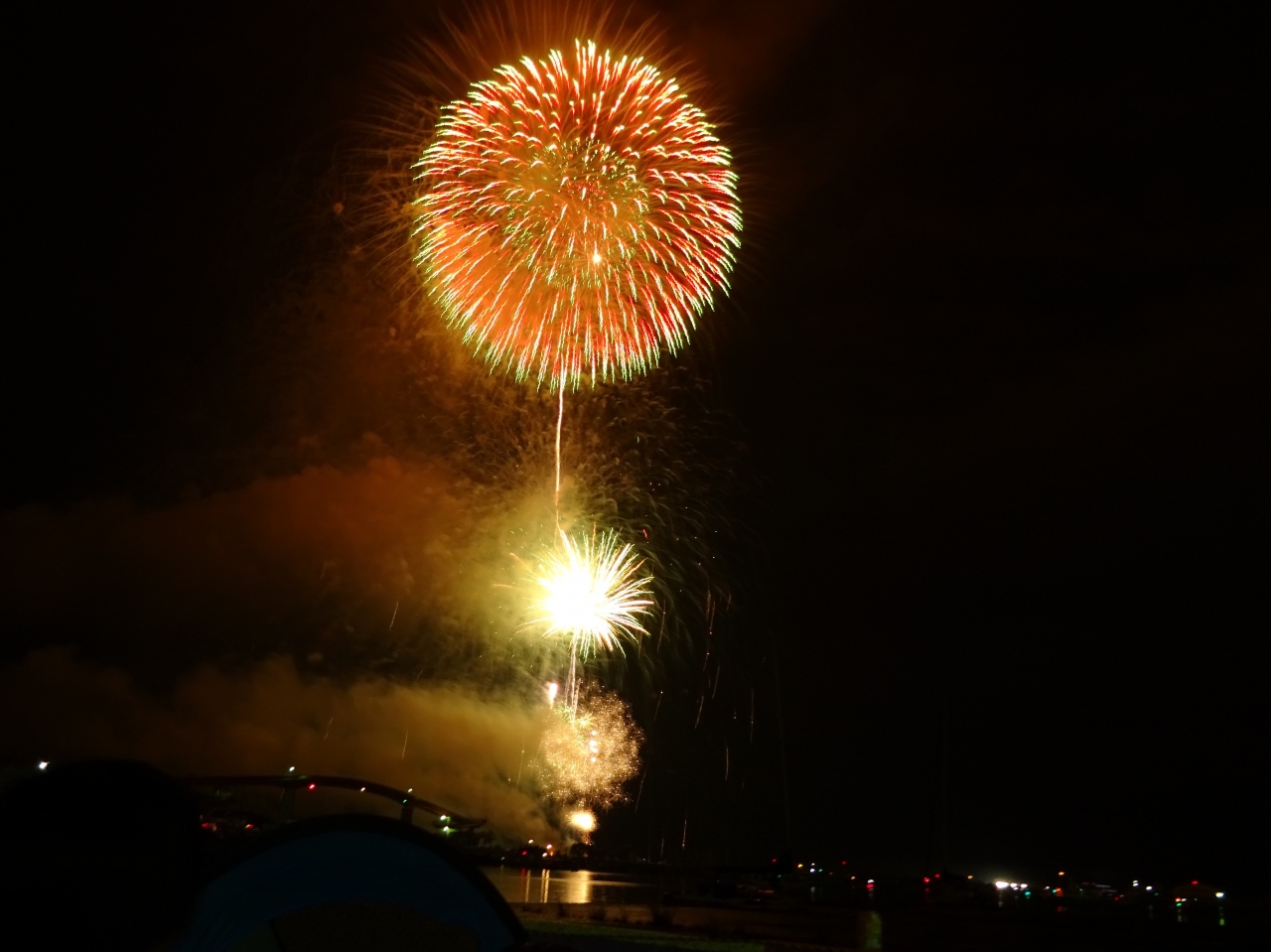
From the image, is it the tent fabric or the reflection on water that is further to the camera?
the reflection on water

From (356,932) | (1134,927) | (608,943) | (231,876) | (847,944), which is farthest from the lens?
(1134,927)

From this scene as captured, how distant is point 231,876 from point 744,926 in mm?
19861

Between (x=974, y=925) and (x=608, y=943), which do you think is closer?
(x=608, y=943)

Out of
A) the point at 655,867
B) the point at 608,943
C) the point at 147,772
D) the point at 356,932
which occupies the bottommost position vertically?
the point at 655,867

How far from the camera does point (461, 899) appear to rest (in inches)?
361

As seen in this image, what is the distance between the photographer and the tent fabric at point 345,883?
8688 mm

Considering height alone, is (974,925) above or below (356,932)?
below

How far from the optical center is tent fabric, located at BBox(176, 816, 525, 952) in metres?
8.69

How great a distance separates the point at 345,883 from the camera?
8922 mm

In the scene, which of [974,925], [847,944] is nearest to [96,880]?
[847,944]

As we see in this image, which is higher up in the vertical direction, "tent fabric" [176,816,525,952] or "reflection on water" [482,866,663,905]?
"tent fabric" [176,816,525,952]

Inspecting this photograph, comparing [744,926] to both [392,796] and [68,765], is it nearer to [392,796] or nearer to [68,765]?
[392,796]

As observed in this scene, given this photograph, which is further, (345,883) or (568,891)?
(568,891)

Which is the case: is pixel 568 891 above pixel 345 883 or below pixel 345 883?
below
